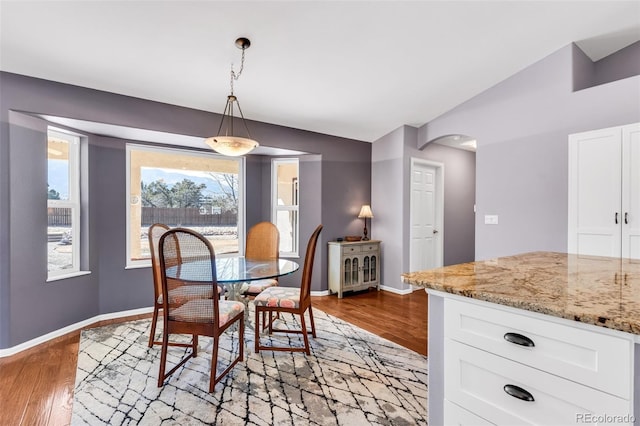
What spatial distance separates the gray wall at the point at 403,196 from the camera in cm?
459

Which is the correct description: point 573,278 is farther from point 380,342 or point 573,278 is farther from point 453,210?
point 453,210

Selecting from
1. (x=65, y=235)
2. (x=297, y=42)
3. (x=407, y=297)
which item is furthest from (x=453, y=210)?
(x=65, y=235)

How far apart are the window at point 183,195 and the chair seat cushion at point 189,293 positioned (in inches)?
81.1

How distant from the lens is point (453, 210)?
216 inches

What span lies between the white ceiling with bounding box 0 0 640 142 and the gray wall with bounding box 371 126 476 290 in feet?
3.47

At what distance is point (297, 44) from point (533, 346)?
8.73ft

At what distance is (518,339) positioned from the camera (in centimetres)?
98

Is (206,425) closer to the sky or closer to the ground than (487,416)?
closer to the ground

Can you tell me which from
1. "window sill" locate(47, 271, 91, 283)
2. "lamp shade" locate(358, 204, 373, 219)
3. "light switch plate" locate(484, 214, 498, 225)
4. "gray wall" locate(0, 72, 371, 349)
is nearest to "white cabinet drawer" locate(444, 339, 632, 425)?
"light switch plate" locate(484, 214, 498, 225)

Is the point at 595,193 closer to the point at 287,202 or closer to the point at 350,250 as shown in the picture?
the point at 350,250

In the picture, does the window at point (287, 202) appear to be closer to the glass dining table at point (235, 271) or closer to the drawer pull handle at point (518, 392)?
the glass dining table at point (235, 271)

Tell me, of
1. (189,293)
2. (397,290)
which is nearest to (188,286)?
(189,293)

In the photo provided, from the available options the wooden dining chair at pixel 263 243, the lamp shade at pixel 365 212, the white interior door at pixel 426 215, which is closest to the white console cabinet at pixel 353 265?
the lamp shade at pixel 365 212

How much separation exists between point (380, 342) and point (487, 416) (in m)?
1.87
